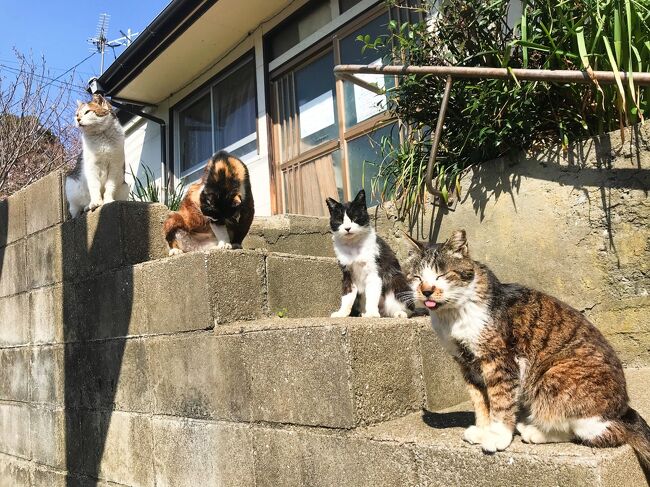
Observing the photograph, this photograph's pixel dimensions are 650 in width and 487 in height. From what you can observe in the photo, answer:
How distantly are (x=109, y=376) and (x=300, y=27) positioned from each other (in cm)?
524

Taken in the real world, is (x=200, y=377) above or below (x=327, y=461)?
above

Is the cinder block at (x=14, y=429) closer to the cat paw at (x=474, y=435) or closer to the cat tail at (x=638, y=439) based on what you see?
the cat paw at (x=474, y=435)

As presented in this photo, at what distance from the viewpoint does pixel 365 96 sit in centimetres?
611

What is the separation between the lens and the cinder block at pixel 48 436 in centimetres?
418

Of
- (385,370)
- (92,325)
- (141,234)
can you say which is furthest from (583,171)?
(92,325)

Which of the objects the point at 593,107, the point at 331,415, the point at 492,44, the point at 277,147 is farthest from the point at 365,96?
the point at 331,415

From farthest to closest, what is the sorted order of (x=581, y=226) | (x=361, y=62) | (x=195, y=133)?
(x=195, y=133), (x=361, y=62), (x=581, y=226)

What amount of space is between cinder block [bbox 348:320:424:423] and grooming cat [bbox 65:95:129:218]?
263cm

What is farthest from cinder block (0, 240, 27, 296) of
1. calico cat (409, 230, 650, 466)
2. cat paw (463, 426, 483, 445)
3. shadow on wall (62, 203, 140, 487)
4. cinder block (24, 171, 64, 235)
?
cat paw (463, 426, 483, 445)

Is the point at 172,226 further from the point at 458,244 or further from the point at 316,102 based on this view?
the point at 316,102

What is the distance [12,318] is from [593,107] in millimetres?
5041

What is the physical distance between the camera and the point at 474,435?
1.99 metres

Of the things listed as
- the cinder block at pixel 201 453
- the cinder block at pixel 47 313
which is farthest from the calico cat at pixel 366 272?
the cinder block at pixel 47 313

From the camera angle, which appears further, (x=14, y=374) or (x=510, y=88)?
(x=14, y=374)
